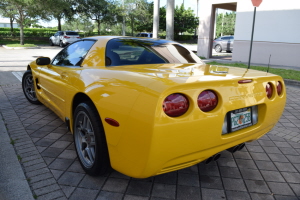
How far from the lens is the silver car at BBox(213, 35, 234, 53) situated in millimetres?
20341

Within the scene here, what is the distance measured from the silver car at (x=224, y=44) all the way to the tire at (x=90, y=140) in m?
19.3

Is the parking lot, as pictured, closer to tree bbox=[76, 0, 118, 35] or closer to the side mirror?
the side mirror

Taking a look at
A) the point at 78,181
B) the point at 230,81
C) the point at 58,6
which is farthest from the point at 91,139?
the point at 58,6

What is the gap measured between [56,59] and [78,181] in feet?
6.96

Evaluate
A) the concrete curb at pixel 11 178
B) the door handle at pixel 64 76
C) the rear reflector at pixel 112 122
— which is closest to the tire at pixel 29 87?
the concrete curb at pixel 11 178

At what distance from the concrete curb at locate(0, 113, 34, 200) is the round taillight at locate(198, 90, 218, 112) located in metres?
1.68

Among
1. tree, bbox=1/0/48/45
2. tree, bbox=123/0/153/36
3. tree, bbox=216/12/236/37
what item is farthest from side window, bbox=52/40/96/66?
tree, bbox=216/12/236/37

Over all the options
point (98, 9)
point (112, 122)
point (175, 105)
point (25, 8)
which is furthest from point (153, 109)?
point (98, 9)

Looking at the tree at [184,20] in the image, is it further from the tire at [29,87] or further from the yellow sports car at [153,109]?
the yellow sports car at [153,109]

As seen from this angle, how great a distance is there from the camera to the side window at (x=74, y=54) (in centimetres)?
327

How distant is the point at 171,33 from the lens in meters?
12.2

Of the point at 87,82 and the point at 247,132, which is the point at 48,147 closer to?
the point at 87,82

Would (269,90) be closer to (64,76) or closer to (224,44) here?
(64,76)

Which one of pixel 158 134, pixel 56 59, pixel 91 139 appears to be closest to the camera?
pixel 158 134
